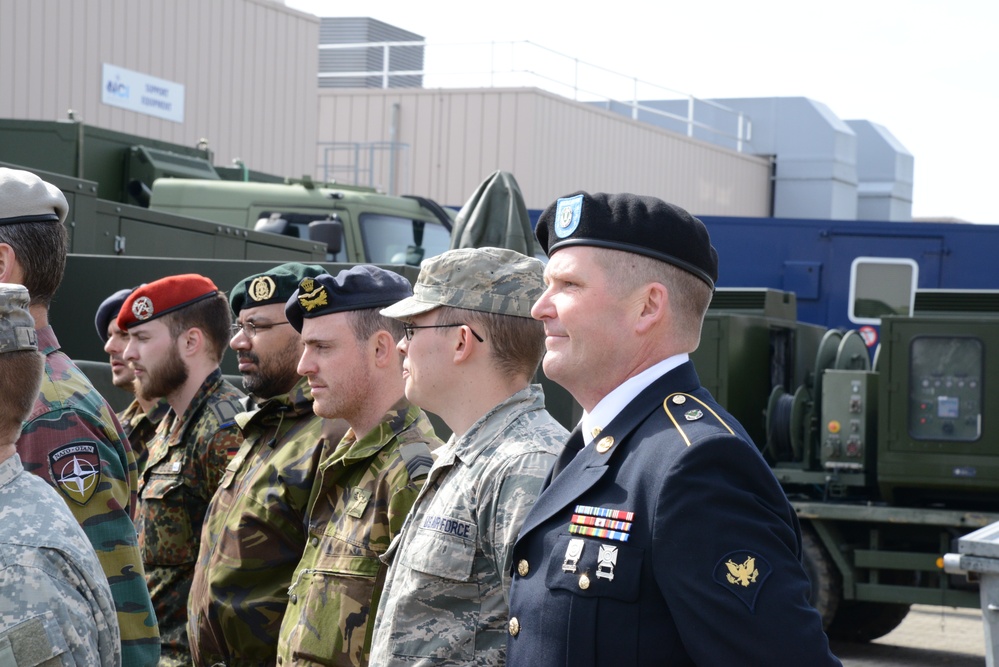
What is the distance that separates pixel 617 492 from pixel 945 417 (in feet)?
22.3

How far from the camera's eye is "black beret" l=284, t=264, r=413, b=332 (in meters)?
3.71

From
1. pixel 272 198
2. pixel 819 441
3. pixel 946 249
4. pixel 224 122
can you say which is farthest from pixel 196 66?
pixel 819 441

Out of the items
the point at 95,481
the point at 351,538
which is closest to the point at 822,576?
the point at 351,538

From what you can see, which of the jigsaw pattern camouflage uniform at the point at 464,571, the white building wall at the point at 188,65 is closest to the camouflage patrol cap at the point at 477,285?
the jigsaw pattern camouflage uniform at the point at 464,571

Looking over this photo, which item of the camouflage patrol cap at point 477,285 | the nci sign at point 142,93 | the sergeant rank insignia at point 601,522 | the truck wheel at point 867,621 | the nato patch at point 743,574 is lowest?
the truck wheel at point 867,621

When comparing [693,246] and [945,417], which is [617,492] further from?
[945,417]

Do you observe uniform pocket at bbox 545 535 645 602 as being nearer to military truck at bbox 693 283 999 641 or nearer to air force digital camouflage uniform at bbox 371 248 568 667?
air force digital camouflage uniform at bbox 371 248 568 667

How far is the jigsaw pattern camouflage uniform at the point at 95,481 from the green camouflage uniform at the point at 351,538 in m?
0.44

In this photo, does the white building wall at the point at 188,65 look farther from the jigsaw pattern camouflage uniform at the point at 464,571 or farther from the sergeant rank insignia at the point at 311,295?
the jigsaw pattern camouflage uniform at the point at 464,571

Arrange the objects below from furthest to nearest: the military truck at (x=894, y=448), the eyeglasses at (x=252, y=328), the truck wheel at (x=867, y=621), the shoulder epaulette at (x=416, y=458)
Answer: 1. the truck wheel at (x=867, y=621)
2. the military truck at (x=894, y=448)
3. the eyeglasses at (x=252, y=328)
4. the shoulder epaulette at (x=416, y=458)

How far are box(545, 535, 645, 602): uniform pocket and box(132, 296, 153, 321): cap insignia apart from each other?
10.0ft

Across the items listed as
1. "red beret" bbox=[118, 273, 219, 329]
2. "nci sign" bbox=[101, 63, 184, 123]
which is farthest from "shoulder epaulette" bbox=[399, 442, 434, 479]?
"nci sign" bbox=[101, 63, 184, 123]

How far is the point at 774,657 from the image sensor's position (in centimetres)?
191

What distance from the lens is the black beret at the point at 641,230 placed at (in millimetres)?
2279
